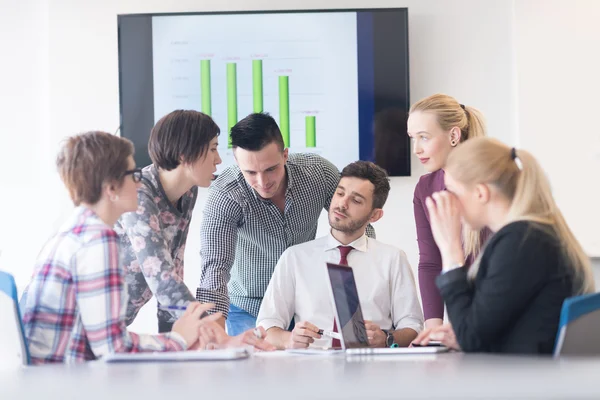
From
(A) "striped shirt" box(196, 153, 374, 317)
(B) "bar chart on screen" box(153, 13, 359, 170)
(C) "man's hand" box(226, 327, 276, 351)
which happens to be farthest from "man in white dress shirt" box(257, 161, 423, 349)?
(B) "bar chart on screen" box(153, 13, 359, 170)

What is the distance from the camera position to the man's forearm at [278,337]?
2777 mm

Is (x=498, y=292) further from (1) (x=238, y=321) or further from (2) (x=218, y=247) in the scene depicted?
(1) (x=238, y=321)

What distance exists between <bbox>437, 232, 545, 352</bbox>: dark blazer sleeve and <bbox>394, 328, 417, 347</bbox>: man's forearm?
872 mm

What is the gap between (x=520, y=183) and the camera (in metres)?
1.97

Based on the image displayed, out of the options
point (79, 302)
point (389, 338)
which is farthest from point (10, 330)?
point (389, 338)

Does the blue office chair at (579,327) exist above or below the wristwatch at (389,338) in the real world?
above

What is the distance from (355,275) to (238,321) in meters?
0.59

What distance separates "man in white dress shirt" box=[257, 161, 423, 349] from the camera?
2865mm

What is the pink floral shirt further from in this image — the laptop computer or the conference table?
the conference table

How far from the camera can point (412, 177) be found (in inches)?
159

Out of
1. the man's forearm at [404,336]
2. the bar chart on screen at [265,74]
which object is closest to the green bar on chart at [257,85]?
the bar chart on screen at [265,74]

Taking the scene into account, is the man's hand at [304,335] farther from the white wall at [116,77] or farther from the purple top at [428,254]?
the white wall at [116,77]

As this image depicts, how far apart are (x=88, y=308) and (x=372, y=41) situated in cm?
257

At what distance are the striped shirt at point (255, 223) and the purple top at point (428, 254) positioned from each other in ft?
1.15
